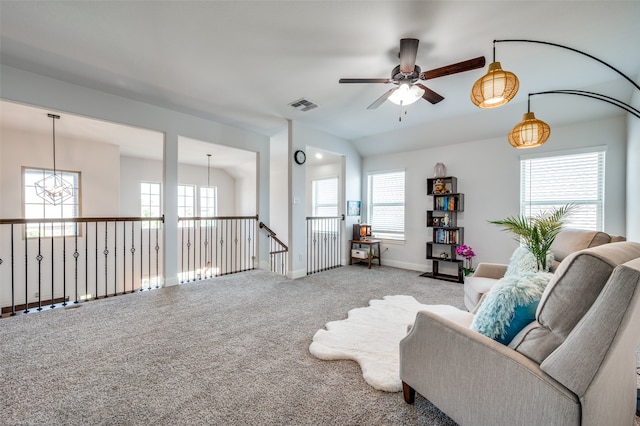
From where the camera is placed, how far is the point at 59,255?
16.5 ft

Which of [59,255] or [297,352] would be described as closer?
[297,352]

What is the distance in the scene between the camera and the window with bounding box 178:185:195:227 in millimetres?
7723

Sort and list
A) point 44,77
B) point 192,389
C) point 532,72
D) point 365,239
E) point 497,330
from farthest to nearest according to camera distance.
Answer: point 365,239 < point 44,77 < point 532,72 < point 192,389 < point 497,330

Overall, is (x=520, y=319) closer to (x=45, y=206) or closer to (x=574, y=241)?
(x=574, y=241)

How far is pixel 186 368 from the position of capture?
6.24ft

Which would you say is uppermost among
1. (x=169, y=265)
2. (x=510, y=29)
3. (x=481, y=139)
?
(x=510, y=29)

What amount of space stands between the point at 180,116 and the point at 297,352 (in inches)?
149

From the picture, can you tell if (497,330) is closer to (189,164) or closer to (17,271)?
(17,271)

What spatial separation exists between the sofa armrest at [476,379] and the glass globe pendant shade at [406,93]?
203 centimetres

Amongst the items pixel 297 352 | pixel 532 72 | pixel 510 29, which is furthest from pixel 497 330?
pixel 532 72

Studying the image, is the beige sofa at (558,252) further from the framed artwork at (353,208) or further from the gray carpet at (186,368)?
the framed artwork at (353,208)

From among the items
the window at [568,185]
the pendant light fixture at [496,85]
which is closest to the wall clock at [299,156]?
the pendant light fixture at [496,85]

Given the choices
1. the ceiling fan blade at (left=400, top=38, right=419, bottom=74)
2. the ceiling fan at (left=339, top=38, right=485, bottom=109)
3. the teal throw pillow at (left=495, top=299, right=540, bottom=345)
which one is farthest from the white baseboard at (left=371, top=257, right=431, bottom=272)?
the teal throw pillow at (left=495, top=299, right=540, bottom=345)

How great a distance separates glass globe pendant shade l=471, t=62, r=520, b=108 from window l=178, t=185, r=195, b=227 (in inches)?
306
